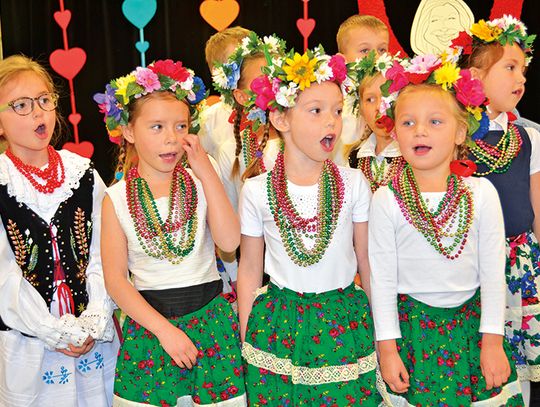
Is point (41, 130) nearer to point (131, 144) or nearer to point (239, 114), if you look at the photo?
point (131, 144)

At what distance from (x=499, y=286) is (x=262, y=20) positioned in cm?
347

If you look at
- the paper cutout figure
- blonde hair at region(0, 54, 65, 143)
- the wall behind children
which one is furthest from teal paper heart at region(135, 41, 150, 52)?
blonde hair at region(0, 54, 65, 143)

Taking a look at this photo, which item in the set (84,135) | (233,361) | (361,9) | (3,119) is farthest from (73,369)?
(361,9)

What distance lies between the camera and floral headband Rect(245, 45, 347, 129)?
228cm

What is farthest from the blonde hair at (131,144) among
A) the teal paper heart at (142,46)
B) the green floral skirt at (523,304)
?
the teal paper heart at (142,46)

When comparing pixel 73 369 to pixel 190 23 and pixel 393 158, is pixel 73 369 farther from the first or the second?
pixel 190 23

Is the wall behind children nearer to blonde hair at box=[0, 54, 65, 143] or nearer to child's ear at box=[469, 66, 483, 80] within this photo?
blonde hair at box=[0, 54, 65, 143]

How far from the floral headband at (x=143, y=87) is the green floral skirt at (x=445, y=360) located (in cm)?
110

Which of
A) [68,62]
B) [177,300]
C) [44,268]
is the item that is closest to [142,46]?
[68,62]

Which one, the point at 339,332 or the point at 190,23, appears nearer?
the point at 339,332

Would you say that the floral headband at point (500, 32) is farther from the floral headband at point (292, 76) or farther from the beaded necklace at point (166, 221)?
the beaded necklace at point (166, 221)

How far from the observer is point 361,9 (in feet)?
17.1

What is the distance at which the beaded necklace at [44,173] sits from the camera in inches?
101

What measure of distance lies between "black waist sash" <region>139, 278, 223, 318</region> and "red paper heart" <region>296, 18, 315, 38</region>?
3202 millimetres
